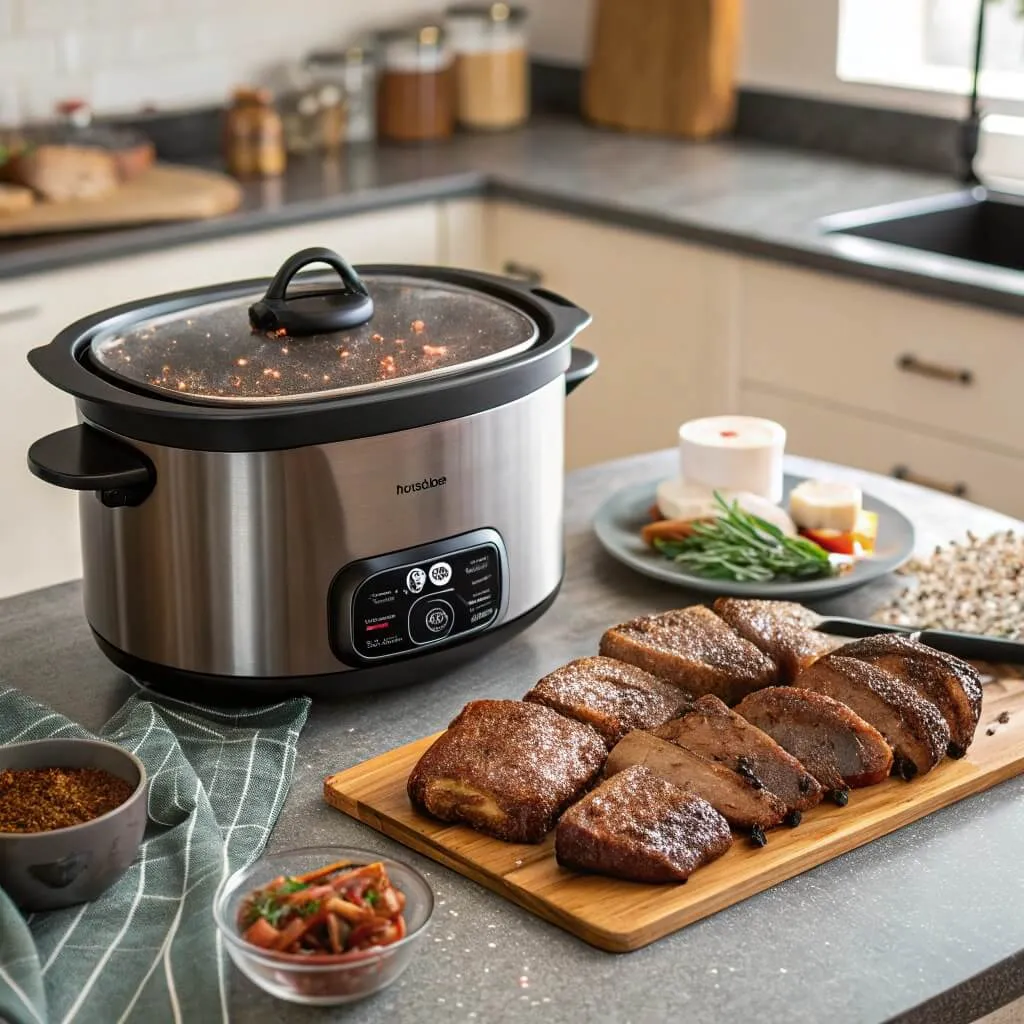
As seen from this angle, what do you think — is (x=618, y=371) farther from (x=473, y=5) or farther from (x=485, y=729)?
(x=485, y=729)

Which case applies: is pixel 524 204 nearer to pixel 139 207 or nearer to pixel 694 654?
pixel 139 207

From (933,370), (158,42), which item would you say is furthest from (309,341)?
(158,42)

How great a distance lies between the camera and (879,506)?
1.62 meters

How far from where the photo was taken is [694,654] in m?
1.25

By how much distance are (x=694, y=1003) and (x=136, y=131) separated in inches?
109

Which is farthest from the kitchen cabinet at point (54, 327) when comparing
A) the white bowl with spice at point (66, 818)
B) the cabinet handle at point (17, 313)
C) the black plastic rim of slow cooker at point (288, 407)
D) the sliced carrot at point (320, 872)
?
the sliced carrot at point (320, 872)

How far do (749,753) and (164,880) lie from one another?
0.39 m

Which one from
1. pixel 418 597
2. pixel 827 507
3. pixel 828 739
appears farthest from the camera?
pixel 827 507

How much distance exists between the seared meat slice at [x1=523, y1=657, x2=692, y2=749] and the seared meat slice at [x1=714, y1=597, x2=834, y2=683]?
0.10 m

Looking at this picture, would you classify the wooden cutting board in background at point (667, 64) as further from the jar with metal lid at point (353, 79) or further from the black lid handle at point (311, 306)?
the black lid handle at point (311, 306)

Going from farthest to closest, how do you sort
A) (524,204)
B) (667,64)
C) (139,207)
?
1. (667,64)
2. (524,204)
3. (139,207)

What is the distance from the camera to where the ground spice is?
999 mm

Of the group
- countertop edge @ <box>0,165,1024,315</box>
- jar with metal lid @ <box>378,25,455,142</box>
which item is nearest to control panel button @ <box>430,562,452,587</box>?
countertop edge @ <box>0,165,1024,315</box>

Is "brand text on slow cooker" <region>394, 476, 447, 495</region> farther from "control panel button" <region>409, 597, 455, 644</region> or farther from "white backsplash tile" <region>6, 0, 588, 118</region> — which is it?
"white backsplash tile" <region>6, 0, 588, 118</region>
